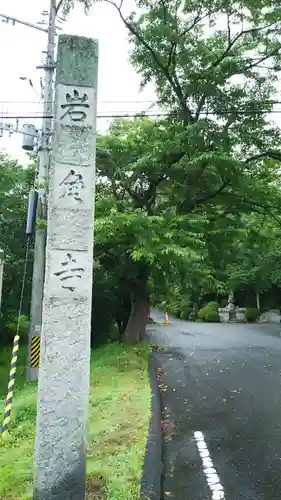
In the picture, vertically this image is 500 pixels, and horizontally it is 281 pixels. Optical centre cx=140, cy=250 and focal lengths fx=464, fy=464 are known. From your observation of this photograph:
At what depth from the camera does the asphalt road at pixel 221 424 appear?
5359 millimetres

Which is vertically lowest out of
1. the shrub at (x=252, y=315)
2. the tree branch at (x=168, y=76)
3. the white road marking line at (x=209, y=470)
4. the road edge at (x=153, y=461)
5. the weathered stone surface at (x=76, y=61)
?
the white road marking line at (x=209, y=470)

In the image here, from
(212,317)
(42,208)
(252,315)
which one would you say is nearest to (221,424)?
(42,208)

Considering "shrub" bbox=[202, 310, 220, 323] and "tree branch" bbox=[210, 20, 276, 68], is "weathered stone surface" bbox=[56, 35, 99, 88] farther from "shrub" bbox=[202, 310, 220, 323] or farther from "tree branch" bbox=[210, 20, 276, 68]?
"shrub" bbox=[202, 310, 220, 323]

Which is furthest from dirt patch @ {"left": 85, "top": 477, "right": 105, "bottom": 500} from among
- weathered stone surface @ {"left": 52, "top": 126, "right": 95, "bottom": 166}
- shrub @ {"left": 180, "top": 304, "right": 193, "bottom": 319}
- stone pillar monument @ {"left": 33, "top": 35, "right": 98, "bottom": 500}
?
shrub @ {"left": 180, "top": 304, "right": 193, "bottom": 319}

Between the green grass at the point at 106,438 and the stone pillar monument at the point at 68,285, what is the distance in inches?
23.4

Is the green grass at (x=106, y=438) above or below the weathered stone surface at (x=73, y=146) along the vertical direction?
below

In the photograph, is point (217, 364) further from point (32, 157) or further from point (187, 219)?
point (32, 157)

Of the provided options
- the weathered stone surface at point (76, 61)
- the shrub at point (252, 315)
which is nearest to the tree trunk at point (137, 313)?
the weathered stone surface at point (76, 61)

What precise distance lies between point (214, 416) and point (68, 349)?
479cm

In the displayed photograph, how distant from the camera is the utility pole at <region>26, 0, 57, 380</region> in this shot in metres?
12.6

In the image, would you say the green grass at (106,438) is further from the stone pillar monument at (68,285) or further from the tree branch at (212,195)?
the tree branch at (212,195)

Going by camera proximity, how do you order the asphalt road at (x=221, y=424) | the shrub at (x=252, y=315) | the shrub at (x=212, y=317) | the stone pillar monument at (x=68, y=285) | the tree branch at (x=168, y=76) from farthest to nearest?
1. the shrub at (x=212, y=317)
2. the shrub at (x=252, y=315)
3. the tree branch at (x=168, y=76)
4. the asphalt road at (x=221, y=424)
5. the stone pillar monument at (x=68, y=285)

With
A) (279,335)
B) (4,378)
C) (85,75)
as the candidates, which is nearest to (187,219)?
(85,75)

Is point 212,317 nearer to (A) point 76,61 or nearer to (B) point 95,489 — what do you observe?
(B) point 95,489
